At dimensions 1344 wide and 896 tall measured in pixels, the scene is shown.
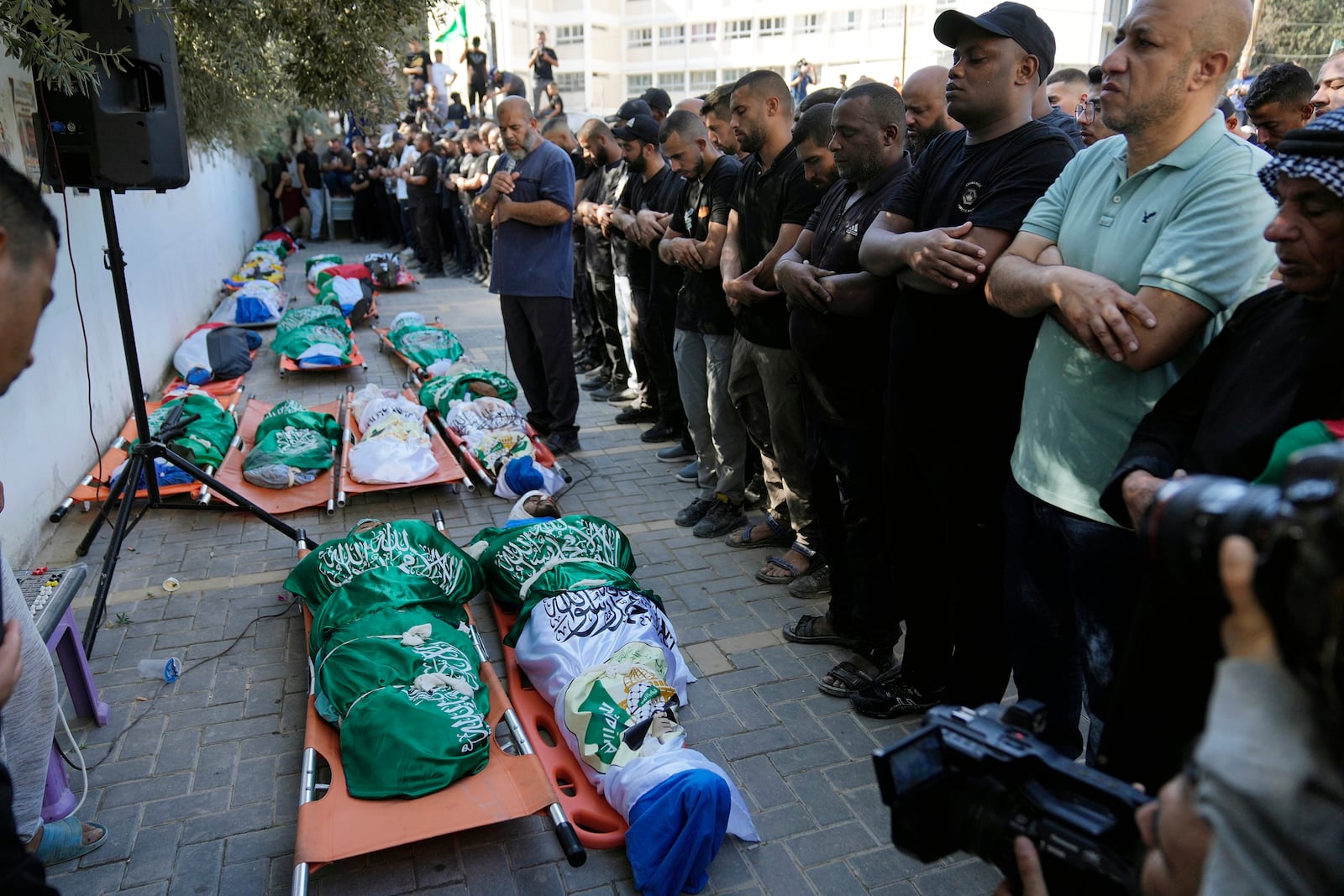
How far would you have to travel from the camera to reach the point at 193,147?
9.75m

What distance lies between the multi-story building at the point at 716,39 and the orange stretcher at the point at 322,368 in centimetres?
2734

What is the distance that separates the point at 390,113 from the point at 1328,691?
640 centimetres

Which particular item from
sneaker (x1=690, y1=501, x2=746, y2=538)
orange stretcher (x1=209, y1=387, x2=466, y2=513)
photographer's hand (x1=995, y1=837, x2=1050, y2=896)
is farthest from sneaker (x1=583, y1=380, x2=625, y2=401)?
photographer's hand (x1=995, y1=837, x2=1050, y2=896)

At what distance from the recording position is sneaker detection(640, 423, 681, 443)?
6871 mm

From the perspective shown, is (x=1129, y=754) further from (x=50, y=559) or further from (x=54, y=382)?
(x=54, y=382)

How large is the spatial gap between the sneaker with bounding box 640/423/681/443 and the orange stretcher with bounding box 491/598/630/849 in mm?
3329

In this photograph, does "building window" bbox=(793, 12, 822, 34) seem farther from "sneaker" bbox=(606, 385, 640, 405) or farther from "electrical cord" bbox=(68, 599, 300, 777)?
"electrical cord" bbox=(68, 599, 300, 777)

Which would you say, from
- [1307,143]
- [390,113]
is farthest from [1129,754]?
[390,113]

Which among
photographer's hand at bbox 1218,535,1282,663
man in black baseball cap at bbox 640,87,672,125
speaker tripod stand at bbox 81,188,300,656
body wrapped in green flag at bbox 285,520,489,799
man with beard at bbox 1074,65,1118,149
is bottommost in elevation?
body wrapped in green flag at bbox 285,520,489,799

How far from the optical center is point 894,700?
3.38 m

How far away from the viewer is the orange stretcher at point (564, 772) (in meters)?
2.76

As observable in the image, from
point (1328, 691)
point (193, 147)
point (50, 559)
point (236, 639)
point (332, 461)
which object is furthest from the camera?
point (193, 147)

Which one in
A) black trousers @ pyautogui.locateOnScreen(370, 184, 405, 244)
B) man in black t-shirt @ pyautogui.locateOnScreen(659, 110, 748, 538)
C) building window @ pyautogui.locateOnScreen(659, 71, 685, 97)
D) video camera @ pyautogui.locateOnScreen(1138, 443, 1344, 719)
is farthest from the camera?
building window @ pyautogui.locateOnScreen(659, 71, 685, 97)

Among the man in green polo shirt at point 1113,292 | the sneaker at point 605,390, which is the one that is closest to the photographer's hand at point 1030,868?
the man in green polo shirt at point 1113,292
